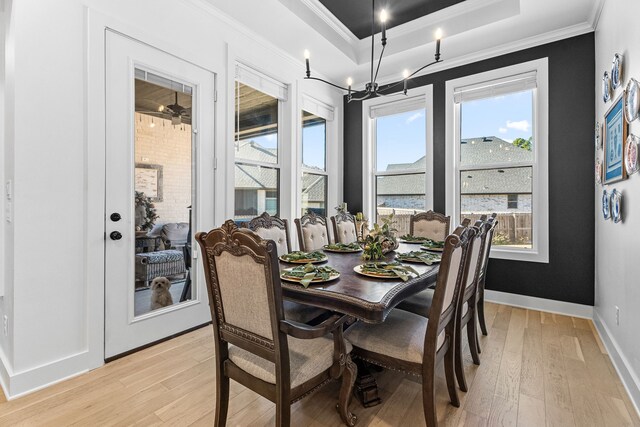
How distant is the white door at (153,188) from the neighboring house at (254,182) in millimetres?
463

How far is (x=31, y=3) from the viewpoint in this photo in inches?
76.7

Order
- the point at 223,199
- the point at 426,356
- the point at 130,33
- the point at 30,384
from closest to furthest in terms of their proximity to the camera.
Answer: the point at 426,356
the point at 30,384
the point at 130,33
the point at 223,199

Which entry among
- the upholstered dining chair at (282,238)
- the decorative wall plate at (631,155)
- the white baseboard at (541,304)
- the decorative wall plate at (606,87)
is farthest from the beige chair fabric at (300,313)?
the decorative wall plate at (606,87)

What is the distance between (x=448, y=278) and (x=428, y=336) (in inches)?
11.4

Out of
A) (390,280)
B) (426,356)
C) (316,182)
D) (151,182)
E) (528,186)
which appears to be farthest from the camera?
(316,182)

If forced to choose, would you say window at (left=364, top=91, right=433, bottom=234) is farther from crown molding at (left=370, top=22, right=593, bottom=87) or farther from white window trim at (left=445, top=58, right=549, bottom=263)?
white window trim at (left=445, top=58, right=549, bottom=263)

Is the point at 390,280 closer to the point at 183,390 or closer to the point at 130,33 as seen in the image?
the point at 183,390

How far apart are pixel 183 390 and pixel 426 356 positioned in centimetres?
148

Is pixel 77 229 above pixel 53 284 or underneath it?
above

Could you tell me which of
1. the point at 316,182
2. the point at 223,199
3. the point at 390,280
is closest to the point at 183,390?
the point at 390,280

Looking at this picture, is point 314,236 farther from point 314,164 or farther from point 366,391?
point 314,164

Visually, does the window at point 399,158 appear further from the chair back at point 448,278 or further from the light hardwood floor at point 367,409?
the chair back at point 448,278

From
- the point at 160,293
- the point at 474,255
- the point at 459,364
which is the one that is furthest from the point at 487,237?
the point at 160,293

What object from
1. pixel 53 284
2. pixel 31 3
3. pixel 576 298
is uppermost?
pixel 31 3
